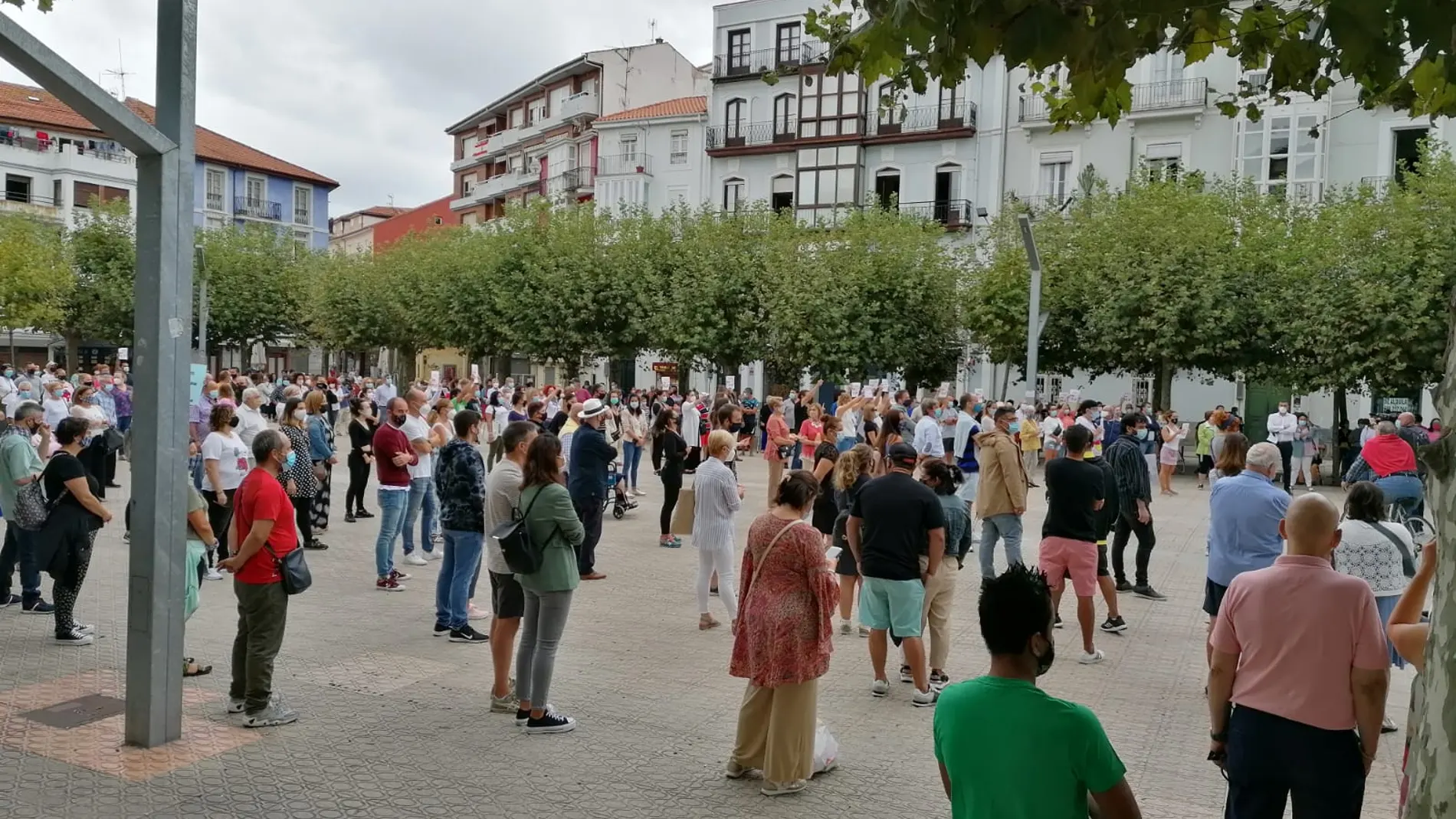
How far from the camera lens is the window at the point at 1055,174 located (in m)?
40.3

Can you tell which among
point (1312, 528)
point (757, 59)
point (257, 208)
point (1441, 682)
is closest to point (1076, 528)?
point (1312, 528)

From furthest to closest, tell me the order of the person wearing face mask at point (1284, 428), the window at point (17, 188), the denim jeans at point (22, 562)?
the window at point (17, 188)
the person wearing face mask at point (1284, 428)
the denim jeans at point (22, 562)

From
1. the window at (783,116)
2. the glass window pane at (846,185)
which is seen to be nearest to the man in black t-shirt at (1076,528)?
the glass window pane at (846,185)

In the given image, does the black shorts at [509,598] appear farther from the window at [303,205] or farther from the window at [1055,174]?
the window at [303,205]

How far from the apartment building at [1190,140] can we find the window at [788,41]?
7.92m

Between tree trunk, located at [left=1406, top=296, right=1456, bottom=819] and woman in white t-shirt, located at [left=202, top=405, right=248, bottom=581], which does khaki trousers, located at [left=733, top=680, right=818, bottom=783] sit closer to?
tree trunk, located at [left=1406, top=296, right=1456, bottom=819]

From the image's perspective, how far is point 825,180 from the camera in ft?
148

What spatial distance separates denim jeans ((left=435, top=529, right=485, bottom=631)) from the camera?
8672 millimetres

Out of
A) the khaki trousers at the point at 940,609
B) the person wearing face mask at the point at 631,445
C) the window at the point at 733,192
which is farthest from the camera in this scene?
the window at the point at 733,192

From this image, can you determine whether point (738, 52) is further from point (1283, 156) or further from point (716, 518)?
point (716, 518)

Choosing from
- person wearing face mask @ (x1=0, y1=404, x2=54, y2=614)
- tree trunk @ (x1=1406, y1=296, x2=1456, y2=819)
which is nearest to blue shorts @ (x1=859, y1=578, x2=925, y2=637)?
tree trunk @ (x1=1406, y1=296, x2=1456, y2=819)

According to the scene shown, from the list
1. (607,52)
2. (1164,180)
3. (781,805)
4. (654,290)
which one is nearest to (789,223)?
(654,290)

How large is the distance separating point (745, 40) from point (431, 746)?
4406 cm

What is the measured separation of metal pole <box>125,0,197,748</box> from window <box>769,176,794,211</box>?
4124 cm
